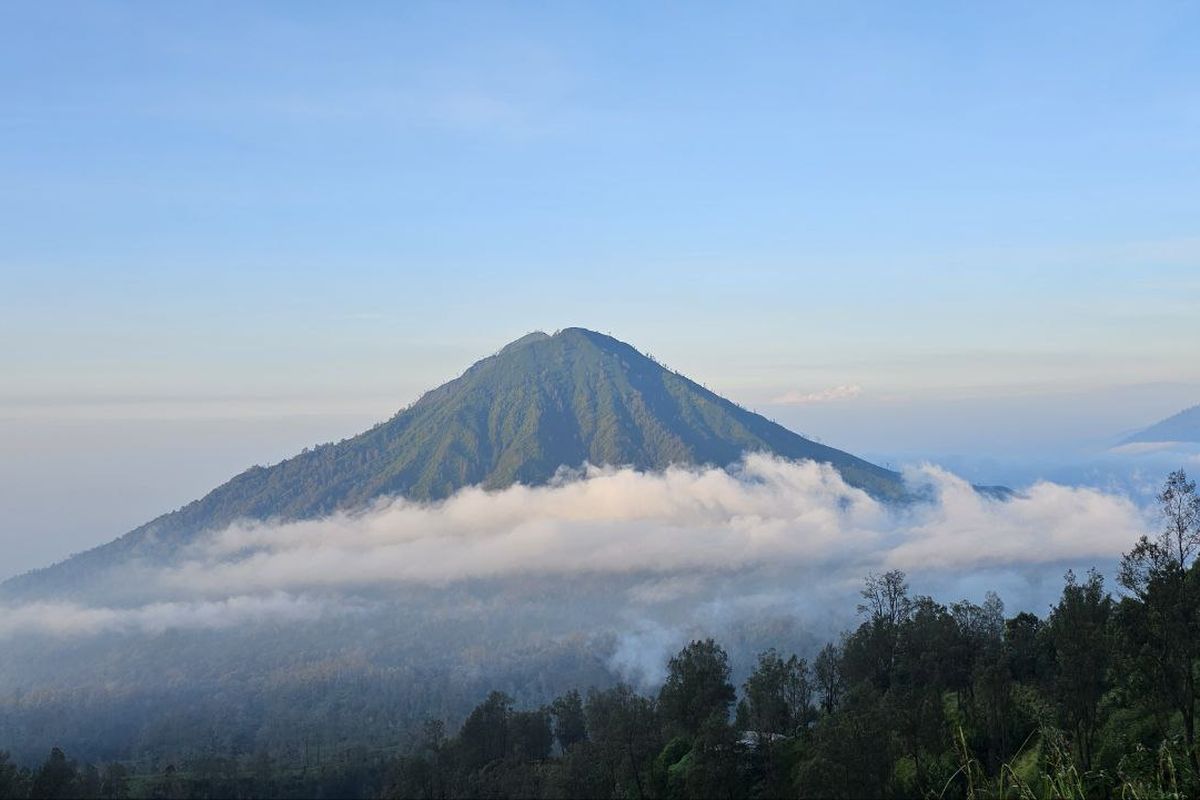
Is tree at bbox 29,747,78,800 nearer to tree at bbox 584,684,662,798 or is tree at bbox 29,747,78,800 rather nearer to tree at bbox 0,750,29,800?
tree at bbox 0,750,29,800

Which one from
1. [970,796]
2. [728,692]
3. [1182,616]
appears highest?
[970,796]

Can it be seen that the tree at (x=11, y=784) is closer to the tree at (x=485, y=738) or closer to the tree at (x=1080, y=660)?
the tree at (x=485, y=738)

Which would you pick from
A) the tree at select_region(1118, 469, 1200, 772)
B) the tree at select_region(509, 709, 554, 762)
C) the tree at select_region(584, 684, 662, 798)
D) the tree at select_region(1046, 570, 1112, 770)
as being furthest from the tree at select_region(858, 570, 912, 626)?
the tree at select_region(509, 709, 554, 762)

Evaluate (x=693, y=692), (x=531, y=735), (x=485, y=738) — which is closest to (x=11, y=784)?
(x=485, y=738)

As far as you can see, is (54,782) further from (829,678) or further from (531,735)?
(829,678)

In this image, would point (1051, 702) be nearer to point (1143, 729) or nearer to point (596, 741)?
point (1143, 729)

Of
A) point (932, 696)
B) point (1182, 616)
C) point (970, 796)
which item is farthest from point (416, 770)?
point (970, 796)
